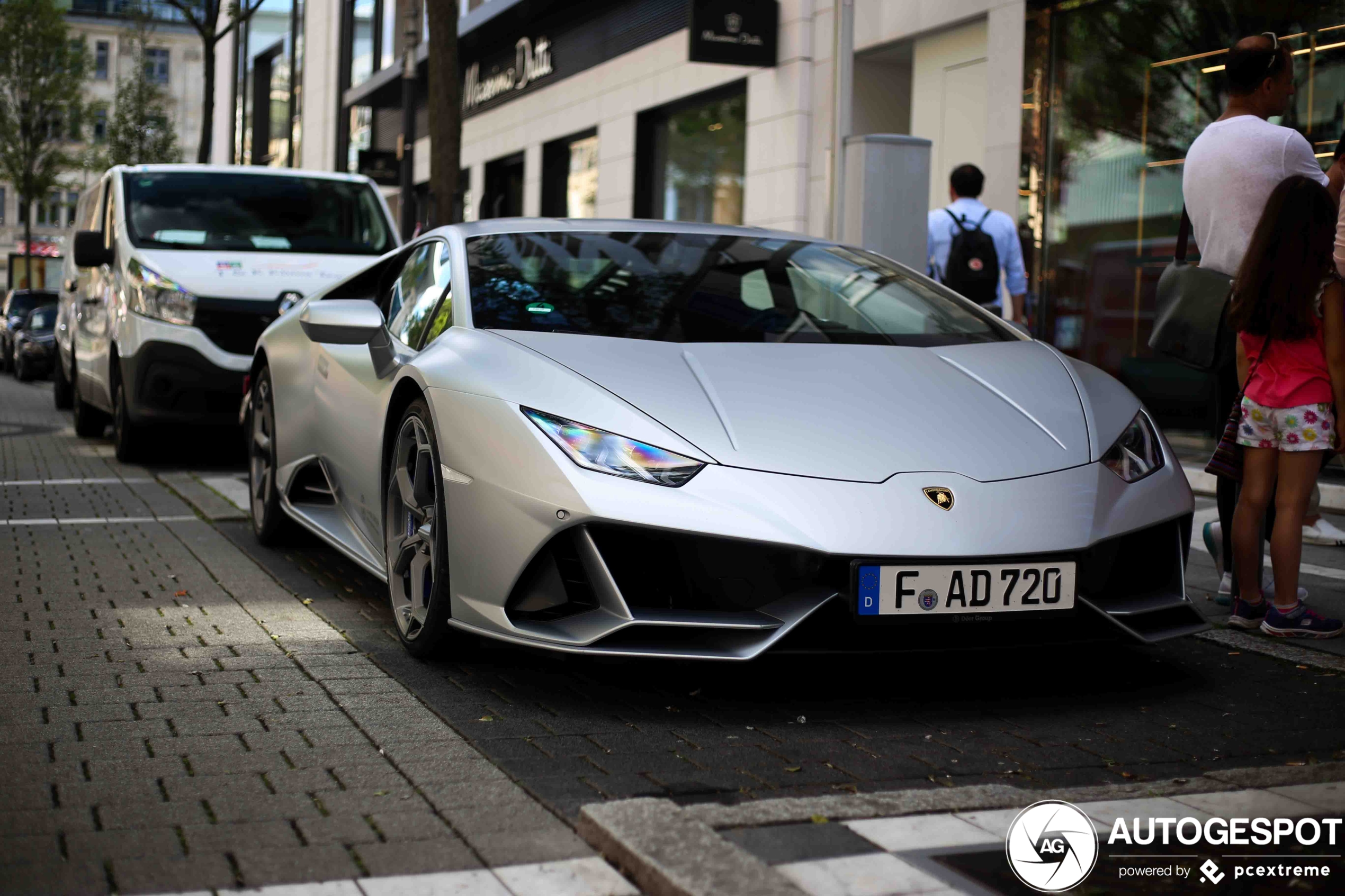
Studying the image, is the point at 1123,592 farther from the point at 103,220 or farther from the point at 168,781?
the point at 103,220

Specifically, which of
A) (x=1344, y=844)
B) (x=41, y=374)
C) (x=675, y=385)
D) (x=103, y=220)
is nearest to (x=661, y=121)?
(x=103, y=220)

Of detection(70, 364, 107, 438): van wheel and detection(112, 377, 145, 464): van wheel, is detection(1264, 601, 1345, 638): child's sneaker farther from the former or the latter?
detection(70, 364, 107, 438): van wheel

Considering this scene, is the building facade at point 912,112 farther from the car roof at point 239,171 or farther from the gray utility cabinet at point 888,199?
the car roof at point 239,171

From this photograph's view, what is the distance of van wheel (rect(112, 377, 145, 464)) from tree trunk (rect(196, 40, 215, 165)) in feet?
66.0

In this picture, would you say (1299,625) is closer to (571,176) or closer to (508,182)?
(571,176)

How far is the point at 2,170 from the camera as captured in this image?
4984cm

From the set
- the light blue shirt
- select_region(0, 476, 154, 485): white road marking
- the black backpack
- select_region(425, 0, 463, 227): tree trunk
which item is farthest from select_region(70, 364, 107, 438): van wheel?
the black backpack

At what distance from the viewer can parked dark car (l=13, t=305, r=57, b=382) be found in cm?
2488

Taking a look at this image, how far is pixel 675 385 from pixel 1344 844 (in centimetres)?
187

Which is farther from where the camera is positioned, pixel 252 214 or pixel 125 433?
pixel 252 214

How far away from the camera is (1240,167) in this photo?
201 inches

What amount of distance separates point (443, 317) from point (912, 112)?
10.3 metres

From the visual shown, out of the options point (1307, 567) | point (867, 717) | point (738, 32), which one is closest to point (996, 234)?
point (1307, 567)

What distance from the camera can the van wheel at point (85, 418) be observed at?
12.2 meters
